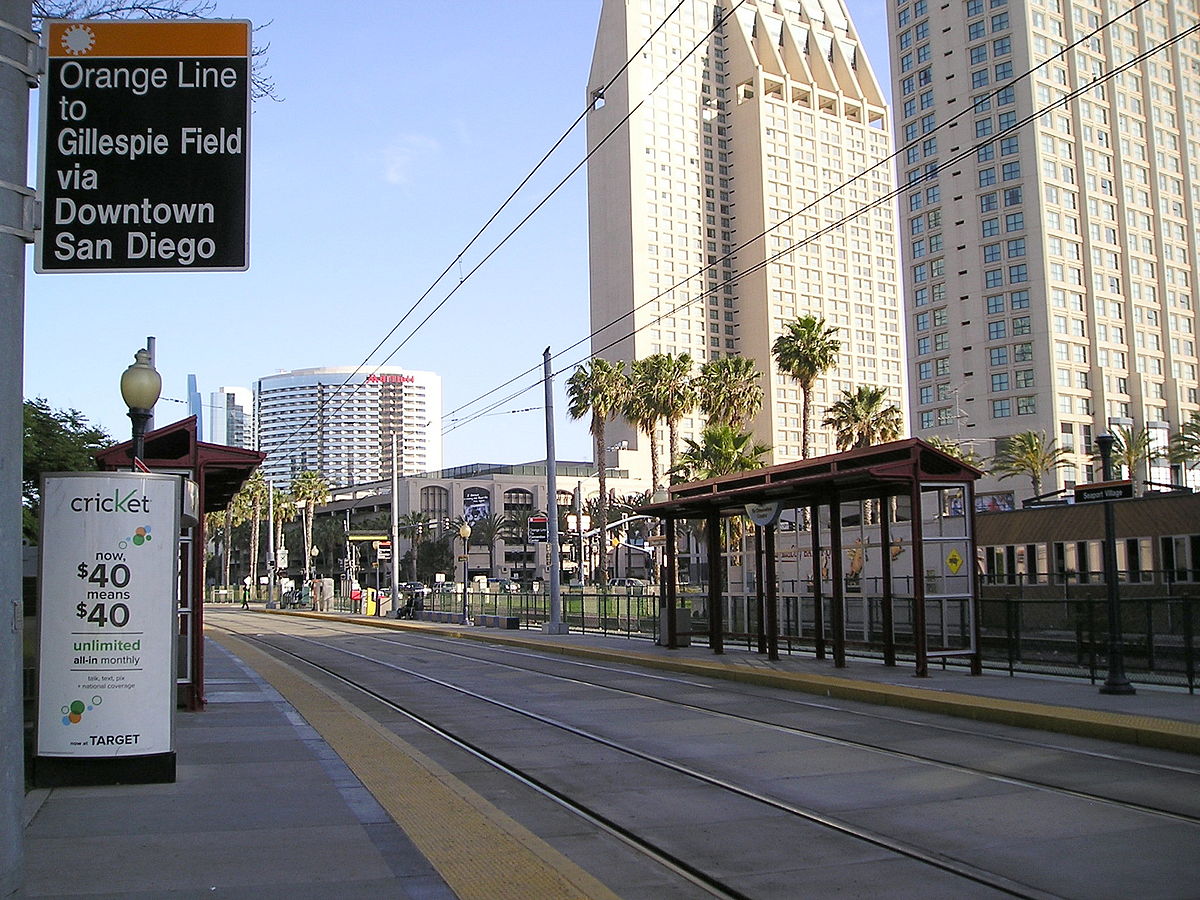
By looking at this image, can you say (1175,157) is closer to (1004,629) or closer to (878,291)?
(878,291)

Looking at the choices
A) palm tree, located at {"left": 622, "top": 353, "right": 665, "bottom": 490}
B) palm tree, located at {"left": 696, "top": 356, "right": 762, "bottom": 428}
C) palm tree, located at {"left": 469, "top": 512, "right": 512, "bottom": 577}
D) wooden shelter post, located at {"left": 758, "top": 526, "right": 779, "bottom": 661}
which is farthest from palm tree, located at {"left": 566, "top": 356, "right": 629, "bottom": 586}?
palm tree, located at {"left": 469, "top": 512, "right": 512, "bottom": 577}

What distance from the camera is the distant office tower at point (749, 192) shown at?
153m

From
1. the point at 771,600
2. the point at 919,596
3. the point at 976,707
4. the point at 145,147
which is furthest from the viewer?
the point at 771,600

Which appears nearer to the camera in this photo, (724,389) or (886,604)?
(886,604)

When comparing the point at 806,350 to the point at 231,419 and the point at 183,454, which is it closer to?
the point at 183,454

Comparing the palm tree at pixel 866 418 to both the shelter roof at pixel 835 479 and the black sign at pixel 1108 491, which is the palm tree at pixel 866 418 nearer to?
the shelter roof at pixel 835 479

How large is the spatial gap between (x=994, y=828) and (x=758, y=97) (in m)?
162

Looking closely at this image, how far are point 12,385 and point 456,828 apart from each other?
14.9 feet

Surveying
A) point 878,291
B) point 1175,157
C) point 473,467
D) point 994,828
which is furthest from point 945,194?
point 994,828

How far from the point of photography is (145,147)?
265 inches

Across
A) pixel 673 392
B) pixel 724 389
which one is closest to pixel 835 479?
pixel 724 389

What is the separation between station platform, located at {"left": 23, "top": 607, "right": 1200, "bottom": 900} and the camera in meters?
6.89

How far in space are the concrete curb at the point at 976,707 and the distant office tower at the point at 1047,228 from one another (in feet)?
230

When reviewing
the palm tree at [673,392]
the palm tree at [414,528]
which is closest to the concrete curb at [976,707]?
the palm tree at [673,392]
